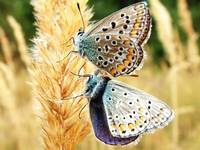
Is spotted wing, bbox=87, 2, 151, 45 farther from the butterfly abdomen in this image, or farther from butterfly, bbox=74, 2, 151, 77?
the butterfly abdomen

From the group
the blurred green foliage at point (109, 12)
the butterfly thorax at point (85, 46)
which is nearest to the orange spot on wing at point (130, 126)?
the butterfly thorax at point (85, 46)

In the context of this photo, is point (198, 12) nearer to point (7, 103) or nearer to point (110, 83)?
point (7, 103)

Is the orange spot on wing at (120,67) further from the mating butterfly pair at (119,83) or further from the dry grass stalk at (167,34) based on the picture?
the dry grass stalk at (167,34)

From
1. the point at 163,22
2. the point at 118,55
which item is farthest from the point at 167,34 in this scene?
the point at 118,55

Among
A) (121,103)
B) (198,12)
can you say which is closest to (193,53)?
(121,103)

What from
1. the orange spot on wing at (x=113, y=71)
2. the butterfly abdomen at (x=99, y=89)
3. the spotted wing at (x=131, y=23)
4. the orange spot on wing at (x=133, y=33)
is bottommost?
the butterfly abdomen at (x=99, y=89)

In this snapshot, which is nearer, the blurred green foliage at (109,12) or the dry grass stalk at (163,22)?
the dry grass stalk at (163,22)
